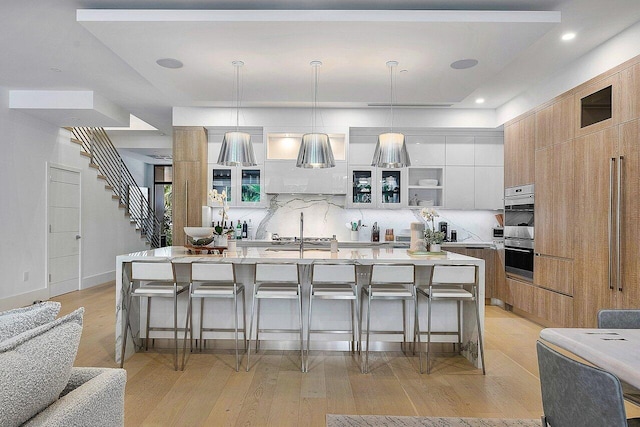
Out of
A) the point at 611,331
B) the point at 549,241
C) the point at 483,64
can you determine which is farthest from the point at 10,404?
the point at 549,241

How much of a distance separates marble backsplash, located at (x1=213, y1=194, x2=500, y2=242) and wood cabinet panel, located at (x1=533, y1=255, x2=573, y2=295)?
171 centimetres

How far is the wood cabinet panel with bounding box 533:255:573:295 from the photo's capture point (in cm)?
450

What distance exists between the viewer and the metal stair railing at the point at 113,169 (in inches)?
316

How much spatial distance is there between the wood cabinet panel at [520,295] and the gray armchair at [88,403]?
4919 mm

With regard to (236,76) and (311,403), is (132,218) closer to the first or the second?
(236,76)

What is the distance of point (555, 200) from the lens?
4.78 m

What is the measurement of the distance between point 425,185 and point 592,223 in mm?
2643

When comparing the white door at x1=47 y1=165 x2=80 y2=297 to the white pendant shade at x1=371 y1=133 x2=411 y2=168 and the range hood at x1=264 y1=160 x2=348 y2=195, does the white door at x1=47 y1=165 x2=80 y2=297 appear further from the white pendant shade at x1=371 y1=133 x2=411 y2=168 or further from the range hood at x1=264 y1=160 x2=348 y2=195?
the white pendant shade at x1=371 y1=133 x2=411 y2=168

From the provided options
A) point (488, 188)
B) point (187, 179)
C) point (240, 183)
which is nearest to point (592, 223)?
point (488, 188)

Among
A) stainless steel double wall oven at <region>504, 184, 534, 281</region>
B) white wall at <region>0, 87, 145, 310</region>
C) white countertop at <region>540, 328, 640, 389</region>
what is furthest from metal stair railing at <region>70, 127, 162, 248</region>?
white countertop at <region>540, 328, 640, 389</region>

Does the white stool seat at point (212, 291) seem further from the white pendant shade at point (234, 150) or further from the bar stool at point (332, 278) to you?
the white pendant shade at point (234, 150)

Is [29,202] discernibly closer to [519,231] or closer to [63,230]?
[63,230]

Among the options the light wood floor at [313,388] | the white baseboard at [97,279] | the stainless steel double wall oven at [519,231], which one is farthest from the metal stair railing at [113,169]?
the stainless steel double wall oven at [519,231]

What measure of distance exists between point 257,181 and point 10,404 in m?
5.35
